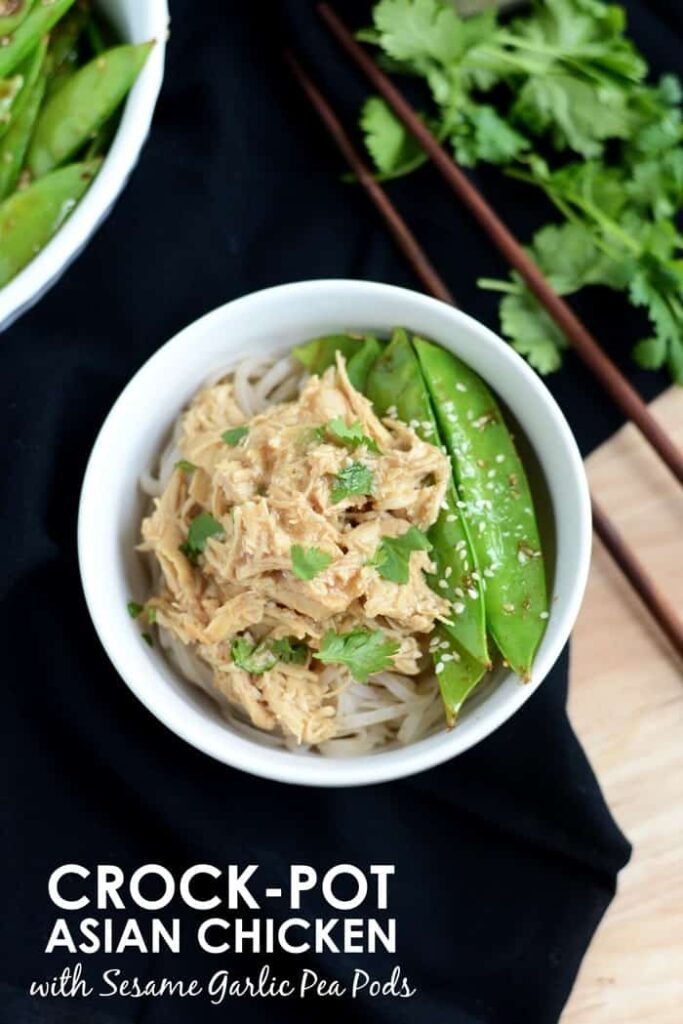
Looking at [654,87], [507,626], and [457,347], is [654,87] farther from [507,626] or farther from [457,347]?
[507,626]

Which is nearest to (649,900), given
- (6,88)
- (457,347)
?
(457,347)

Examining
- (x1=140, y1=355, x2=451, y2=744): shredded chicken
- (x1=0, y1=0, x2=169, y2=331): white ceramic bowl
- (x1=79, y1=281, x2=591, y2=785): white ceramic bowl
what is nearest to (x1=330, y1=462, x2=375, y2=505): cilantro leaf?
(x1=140, y1=355, x2=451, y2=744): shredded chicken

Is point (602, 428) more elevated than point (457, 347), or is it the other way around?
point (457, 347)

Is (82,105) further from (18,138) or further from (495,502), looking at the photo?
(495,502)

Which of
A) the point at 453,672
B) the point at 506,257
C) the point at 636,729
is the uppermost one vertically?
the point at 506,257

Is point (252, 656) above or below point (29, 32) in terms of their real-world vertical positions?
below

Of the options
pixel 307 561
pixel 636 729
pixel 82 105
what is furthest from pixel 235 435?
pixel 636 729

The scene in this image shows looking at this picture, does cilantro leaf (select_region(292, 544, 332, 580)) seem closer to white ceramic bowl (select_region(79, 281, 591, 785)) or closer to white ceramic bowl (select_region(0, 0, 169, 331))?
white ceramic bowl (select_region(79, 281, 591, 785))
